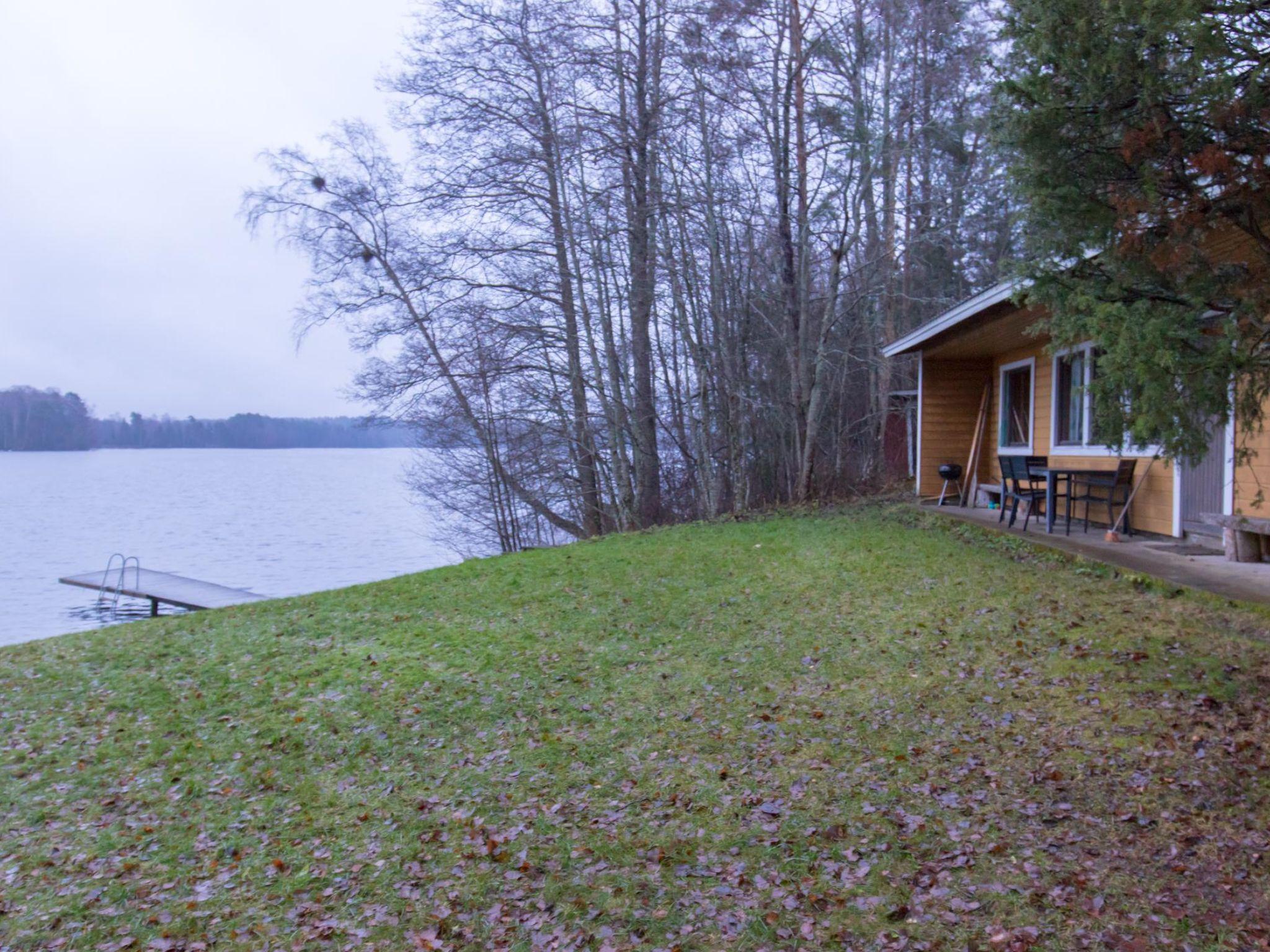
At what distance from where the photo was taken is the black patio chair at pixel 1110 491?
8.45 m

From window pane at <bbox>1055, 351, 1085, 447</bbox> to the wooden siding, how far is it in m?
2.99

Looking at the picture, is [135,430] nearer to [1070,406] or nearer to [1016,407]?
[1016,407]

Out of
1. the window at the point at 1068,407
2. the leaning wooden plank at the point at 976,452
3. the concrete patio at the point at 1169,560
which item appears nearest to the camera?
the concrete patio at the point at 1169,560

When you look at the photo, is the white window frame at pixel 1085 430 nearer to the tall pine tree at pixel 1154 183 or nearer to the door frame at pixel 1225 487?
the door frame at pixel 1225 487

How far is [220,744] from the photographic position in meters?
4.96

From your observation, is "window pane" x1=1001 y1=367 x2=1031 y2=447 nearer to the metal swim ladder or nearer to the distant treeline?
the distant treeline

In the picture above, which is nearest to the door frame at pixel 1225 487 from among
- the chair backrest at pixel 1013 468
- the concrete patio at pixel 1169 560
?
the concrete patio at pixel 1169 560

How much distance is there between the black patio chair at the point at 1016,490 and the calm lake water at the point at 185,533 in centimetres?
1018

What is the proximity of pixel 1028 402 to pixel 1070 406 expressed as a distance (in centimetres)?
165

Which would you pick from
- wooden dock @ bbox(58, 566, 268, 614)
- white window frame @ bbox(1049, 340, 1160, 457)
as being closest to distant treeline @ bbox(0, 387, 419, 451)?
wooden dock @ bbox(58, 566, 268, 614)

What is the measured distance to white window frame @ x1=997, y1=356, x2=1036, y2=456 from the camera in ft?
36.5

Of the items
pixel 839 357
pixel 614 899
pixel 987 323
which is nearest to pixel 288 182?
pixel 839 357

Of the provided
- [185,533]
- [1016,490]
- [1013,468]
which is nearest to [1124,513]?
[1016,490]

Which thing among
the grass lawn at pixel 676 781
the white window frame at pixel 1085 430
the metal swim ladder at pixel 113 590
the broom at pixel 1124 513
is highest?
the white window frame at pixel 1085 430
